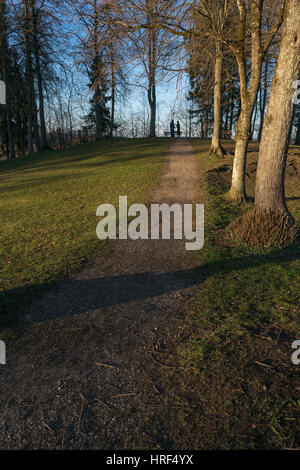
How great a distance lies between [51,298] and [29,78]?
83.3ft

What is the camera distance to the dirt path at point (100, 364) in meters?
2.50

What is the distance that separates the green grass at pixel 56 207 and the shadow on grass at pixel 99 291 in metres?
0.07

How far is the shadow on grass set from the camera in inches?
170

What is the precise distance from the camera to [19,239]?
736 cm

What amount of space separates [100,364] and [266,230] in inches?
191

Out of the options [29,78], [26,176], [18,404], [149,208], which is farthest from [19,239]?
[29,78]

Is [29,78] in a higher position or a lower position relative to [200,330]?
higher

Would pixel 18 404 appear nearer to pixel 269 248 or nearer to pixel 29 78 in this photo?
pixel 269 248

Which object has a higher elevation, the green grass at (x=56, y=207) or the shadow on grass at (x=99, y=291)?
the green grass at (x=56, y=207)

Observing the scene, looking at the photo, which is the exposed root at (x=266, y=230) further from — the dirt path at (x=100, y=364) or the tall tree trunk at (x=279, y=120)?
the dirt path at (x=100, y=364)

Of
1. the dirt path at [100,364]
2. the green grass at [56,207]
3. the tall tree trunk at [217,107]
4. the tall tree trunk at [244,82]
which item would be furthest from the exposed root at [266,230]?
the tall tree trunk at [217,107]

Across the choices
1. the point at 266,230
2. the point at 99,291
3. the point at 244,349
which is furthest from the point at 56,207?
the point at 244,349
